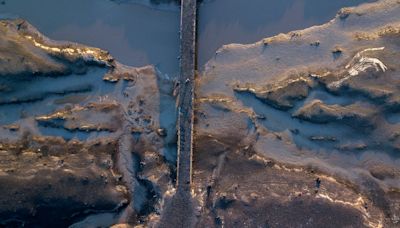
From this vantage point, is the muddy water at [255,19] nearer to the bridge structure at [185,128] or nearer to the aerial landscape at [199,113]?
the aerial landscape at [199,113]

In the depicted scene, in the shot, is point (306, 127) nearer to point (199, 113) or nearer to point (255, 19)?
point (199, 113)

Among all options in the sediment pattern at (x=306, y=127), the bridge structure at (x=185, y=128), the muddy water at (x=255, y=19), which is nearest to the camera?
the sediment pattern at (x=306, y=127)

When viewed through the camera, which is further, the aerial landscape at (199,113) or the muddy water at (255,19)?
the muddy water at (255,19)

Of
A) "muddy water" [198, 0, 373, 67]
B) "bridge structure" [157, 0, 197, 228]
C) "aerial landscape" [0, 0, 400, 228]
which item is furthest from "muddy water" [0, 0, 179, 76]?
"muddy water" [198, 0, 373, 67]

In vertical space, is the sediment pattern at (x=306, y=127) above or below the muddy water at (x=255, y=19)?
below

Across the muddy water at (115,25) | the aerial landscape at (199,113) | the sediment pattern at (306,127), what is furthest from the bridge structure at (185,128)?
the muddy water at (115,25)

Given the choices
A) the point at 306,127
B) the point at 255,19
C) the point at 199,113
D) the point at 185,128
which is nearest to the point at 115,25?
the point at 199,113
